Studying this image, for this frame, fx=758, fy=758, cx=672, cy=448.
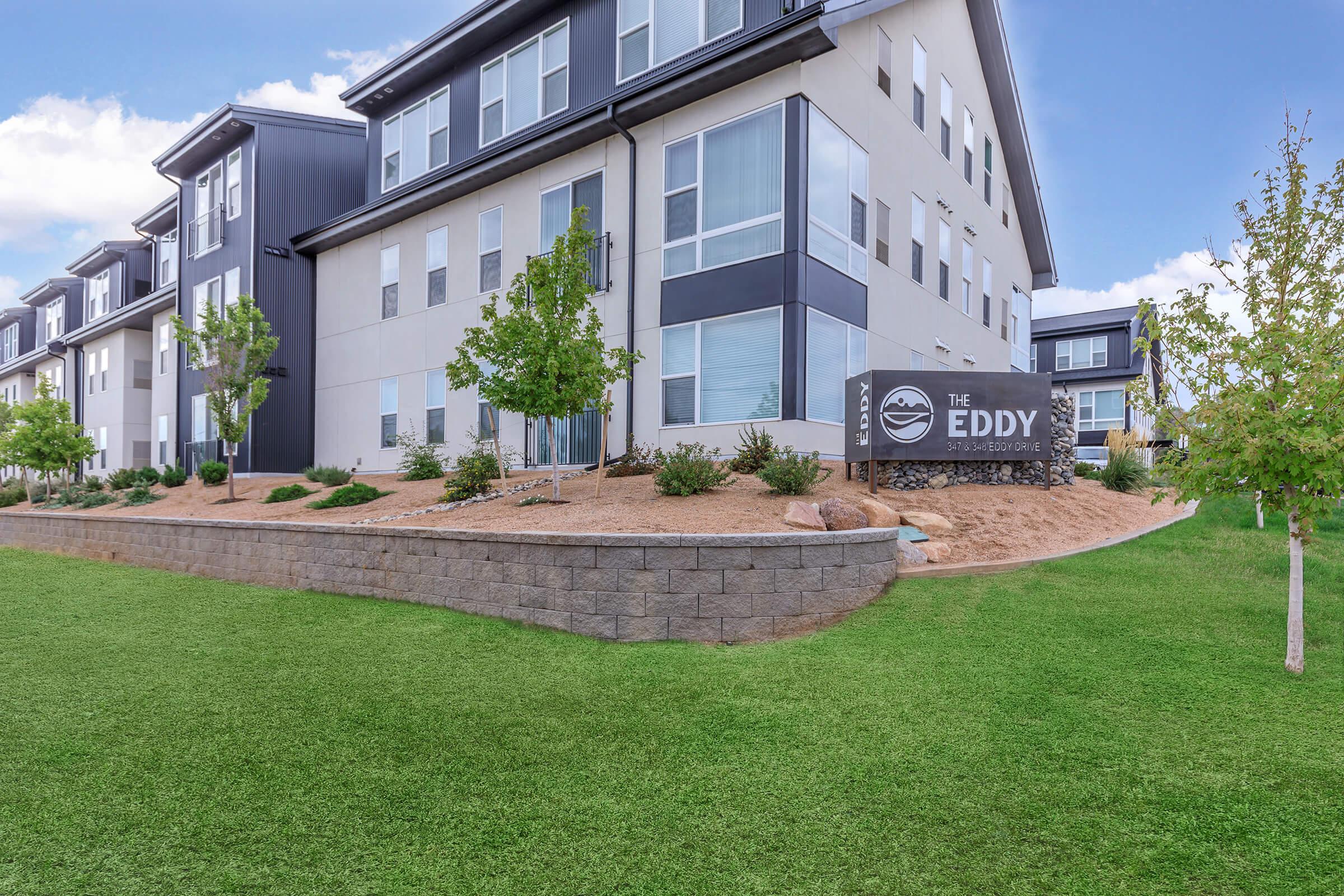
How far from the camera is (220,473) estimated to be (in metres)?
18.2

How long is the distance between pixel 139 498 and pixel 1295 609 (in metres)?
20.9

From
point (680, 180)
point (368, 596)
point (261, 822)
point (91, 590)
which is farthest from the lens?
point (680, 180)

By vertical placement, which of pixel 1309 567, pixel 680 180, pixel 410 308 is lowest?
pixel 1309 567

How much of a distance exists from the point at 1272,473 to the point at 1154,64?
11.6m

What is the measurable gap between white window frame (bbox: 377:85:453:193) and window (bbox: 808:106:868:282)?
9.80 metres

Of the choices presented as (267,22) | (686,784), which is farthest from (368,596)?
(267,22)

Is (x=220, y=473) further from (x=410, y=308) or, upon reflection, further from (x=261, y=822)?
(x=261, y=822)

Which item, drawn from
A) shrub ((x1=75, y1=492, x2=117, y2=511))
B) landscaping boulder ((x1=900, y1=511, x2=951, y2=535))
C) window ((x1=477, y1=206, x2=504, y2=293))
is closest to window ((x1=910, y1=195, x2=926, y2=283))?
window ((x1=477, y1=206, x2=504, y2=293))

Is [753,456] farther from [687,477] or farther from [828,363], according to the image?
[828,363]

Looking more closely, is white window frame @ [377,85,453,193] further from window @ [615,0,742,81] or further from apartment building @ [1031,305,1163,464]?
apartment building @ [1031,305,1163,464]

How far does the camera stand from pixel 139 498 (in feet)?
58.1

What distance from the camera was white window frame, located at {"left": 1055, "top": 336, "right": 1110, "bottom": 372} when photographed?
113ft

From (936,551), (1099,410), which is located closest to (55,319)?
(936,551)

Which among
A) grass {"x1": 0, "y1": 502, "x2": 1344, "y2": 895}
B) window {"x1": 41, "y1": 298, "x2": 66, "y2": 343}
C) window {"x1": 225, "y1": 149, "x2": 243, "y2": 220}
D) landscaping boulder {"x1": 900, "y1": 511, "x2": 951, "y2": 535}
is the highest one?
window {"x1": 225, "y1": 149, "x2": 243, "y2": 220}
